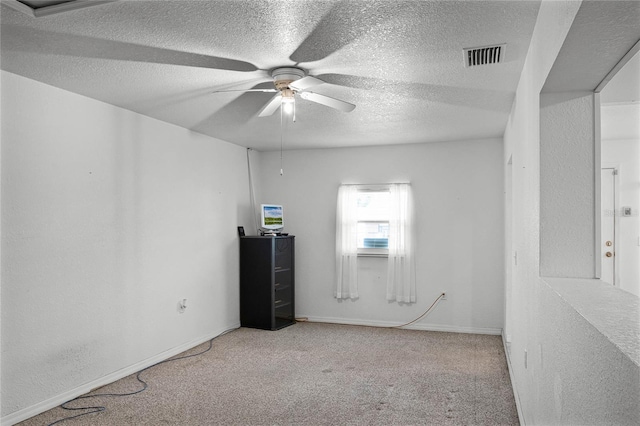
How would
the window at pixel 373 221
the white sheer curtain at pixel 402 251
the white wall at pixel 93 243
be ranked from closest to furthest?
1. the white wall at pixel 93 243
2. the white sheer curtain at pixel 402 251
3. the window at pixel 373 221

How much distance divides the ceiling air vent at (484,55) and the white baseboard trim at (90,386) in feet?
12.3

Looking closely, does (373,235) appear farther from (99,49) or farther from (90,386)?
(99,49)

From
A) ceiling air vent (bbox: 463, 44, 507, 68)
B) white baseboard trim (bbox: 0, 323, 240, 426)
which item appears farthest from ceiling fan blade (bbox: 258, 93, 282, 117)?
white baseboard trim (bbox: 0, 323, 240, 426)

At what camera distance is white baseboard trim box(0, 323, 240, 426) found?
318cm

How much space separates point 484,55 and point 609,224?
→ 285 cm

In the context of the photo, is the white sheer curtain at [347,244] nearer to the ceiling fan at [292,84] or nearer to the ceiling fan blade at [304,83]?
the ceiling fan at [292,84]

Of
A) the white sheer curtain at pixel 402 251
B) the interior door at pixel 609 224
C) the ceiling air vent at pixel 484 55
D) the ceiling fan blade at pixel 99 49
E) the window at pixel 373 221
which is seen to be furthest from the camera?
the window at pixel 373 221

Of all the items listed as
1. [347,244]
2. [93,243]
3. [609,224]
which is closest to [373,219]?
[347,244]

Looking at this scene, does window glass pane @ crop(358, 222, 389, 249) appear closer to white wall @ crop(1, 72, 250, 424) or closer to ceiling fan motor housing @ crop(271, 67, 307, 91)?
white wall @ crop(1, 72, 250, 424)

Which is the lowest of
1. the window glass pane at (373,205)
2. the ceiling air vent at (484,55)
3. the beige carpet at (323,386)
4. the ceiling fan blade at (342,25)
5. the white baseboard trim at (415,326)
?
the white baseboard trim at (415,326)

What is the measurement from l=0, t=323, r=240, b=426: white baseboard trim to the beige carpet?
3.0 inches

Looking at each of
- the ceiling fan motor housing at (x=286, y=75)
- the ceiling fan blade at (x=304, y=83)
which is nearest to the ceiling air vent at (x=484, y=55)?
the ceiling fan blade at (x=304, y=83)

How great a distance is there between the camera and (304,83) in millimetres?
3184

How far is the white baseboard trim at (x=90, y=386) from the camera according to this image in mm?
3175
